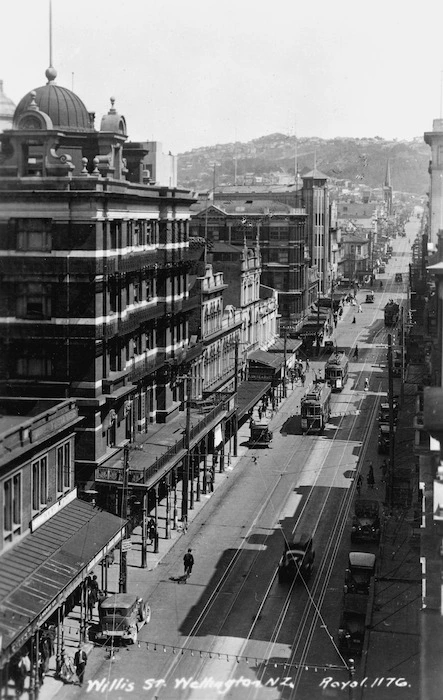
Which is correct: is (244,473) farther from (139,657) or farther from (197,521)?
(139,657)

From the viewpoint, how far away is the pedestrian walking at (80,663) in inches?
1254

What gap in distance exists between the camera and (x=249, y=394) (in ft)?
241

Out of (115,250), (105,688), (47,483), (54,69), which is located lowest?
(105,688)

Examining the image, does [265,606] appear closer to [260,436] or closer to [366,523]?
[366,523]

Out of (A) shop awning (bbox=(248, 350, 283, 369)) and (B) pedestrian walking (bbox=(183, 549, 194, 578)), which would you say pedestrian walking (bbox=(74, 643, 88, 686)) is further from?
(A) shop awning (bbox=(248, 350, 283, 369))

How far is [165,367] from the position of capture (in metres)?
55.8

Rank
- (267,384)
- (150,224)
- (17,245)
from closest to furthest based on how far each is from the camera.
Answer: (17,245)
(150,224)
(267,384)

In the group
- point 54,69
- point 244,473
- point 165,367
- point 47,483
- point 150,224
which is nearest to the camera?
point 47,483

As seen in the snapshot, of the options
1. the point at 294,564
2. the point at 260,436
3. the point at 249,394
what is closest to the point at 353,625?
the point at 294,564

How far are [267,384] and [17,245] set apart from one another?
119 ft

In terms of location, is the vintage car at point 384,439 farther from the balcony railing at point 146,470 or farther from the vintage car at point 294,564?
the vintage car at point 294,564

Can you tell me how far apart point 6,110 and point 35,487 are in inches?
1575

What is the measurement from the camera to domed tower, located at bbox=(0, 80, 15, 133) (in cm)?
6681

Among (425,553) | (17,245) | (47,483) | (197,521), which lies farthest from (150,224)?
(425,553)
